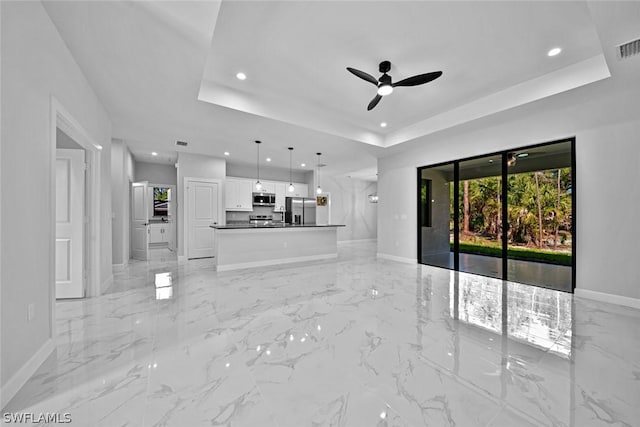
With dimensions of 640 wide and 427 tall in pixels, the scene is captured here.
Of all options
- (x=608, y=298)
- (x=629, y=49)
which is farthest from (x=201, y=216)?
(x=608, y=298)

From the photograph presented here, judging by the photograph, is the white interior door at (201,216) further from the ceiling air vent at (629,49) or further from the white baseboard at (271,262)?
the ceiling air vent at (629,49)

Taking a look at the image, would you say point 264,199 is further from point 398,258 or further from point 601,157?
point 601,157

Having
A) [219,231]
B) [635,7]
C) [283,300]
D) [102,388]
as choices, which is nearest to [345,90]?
Answer: [635,7]

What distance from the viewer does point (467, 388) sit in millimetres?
1687

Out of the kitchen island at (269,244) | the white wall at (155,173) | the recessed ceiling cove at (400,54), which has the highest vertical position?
the recessed ceiling cove at (400,54)

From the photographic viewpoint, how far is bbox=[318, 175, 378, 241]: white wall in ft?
33.1

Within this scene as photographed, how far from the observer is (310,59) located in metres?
3.14

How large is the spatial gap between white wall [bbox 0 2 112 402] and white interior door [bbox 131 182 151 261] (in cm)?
507

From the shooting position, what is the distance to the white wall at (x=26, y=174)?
5.36 feet

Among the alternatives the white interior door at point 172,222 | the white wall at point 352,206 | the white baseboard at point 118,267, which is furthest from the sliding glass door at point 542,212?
the white interior door at point 172,222

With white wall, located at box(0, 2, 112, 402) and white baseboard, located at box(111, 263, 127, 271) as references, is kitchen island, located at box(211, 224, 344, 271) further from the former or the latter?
white wall, located at box(0, 2, 112, 402)

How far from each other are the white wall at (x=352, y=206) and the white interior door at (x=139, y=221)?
18.4ft

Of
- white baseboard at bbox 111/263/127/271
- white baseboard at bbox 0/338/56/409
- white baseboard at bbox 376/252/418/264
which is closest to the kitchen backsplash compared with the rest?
white baseboard at bbox 111/263/127/271

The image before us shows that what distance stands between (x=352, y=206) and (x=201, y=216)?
19.4ft
